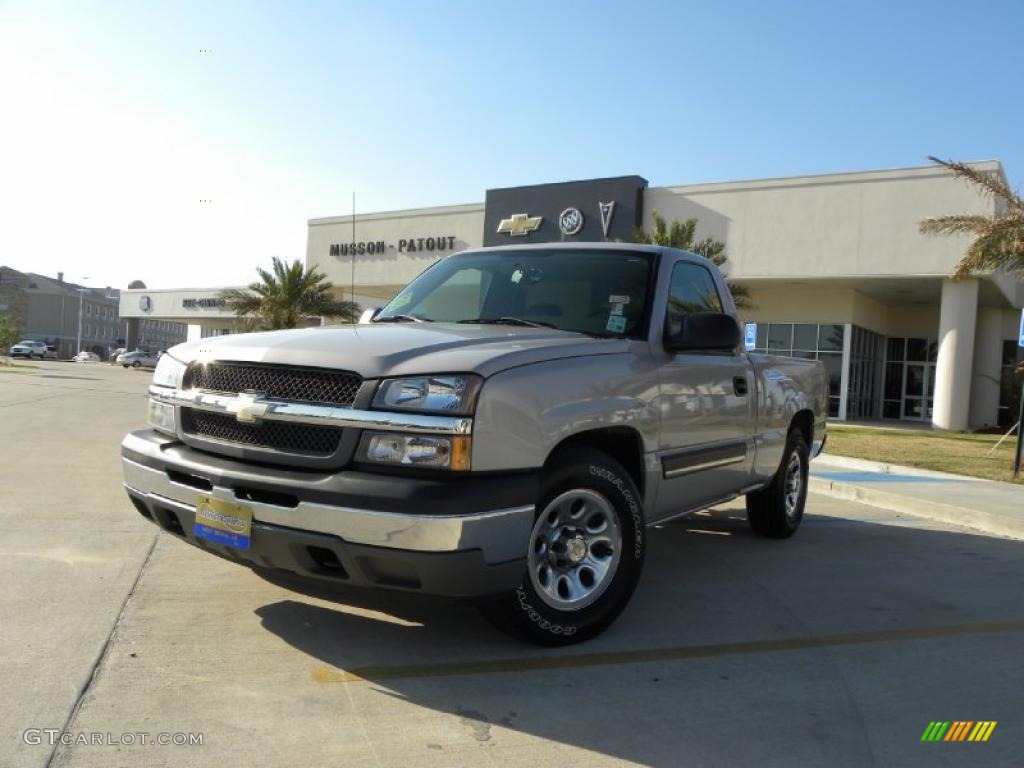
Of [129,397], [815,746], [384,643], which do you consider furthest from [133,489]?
[129,397]

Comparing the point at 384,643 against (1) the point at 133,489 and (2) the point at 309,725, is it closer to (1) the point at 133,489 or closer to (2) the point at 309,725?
(2) the point at 309,725

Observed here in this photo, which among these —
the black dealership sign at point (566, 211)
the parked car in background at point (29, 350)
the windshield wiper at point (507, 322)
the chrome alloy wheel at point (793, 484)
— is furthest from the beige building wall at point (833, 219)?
the parked car in background at point (29, 350)

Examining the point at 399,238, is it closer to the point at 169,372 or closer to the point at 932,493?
the point at 932,493

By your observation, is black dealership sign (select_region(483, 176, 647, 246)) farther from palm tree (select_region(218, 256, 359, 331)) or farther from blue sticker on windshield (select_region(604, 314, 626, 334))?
blue sticker on windshield (select_region(604, 314, 626, 334))

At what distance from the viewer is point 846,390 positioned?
28.2 metres

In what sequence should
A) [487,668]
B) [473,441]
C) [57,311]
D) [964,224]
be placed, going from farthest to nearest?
[57,311] → [964,224] → [487,668] → [473,441]

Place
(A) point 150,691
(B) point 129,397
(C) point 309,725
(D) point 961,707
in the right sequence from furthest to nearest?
(B) point 129,397 < (D) point 961,707 < (A) point 150,691 < (C) point 309,725

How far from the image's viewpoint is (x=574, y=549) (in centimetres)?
383

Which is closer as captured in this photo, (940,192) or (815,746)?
(815,746)

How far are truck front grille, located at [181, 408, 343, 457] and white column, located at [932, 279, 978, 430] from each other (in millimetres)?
24854

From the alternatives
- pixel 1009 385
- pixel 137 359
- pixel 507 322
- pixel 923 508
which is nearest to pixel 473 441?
pixel 507 322

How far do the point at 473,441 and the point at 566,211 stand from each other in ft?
93.2

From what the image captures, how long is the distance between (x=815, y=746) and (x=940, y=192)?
24.1m

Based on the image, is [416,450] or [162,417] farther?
[162,417]
